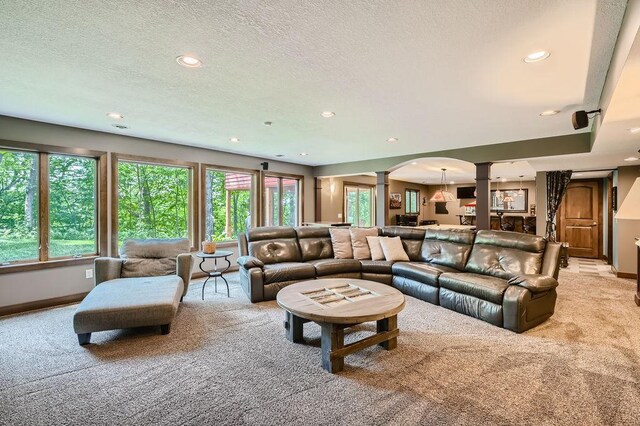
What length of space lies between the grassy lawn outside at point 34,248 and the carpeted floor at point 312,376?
1.03 m

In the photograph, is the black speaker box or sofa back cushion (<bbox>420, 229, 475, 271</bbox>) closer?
the black speaker box

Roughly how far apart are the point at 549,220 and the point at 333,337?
667cm

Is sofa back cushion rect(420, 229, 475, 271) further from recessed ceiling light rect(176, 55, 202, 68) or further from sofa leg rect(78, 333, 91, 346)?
sofa leg rect(78, 333, 91, 346)

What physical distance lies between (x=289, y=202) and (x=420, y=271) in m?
4.25

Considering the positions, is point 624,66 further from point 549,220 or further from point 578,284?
point 549,220

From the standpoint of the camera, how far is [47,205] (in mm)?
4121

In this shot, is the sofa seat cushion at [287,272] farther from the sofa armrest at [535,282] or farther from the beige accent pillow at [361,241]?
the sofa armrest at [535,282]

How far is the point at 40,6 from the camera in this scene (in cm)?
174

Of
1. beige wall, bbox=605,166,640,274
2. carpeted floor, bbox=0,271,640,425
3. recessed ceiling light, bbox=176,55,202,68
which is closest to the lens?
carpeted floor, bbox=0,271,640,425

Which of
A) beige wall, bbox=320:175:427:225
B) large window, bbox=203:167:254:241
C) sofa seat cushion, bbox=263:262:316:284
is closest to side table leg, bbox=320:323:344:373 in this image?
sofa seat cushion, bbox=263:262:316:284

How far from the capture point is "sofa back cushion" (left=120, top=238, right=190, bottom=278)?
3.96 meters

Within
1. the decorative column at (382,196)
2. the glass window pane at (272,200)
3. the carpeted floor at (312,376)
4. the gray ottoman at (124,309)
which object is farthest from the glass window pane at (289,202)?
the gray ottoman at (124,309)

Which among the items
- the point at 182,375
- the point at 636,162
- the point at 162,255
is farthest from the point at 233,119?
the point at 636,162

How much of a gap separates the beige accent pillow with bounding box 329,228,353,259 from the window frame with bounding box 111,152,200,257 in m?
2.42
